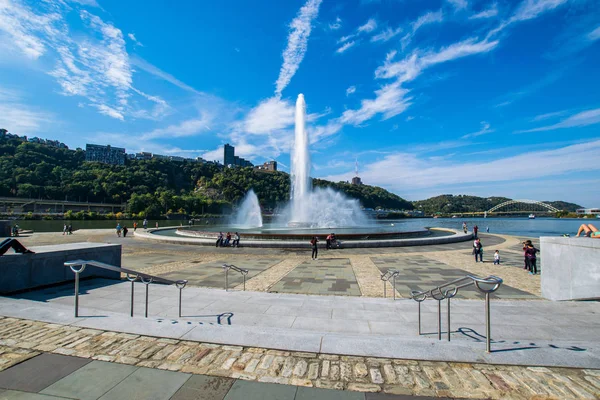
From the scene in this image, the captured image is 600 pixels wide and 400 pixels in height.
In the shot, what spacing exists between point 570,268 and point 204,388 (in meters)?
10.5

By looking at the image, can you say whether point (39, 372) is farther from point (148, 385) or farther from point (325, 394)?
point (325, 394)

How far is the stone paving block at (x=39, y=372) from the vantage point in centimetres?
343

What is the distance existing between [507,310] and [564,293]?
288 centimetres

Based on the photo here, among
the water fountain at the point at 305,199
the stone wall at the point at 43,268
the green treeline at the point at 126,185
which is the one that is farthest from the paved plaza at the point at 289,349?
the green treeline at the point at 126,185

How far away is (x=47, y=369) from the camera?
3814mm

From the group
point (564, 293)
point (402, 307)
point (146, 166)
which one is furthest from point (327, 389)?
point (146, 166)

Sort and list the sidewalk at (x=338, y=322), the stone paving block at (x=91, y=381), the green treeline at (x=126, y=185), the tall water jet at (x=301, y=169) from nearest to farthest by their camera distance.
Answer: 1. the stone paving block at (x=91, y=381)
2. the sidewalk at (x=338, y=322)
3. the tall water jet at (x=301, y=169)
4. the green treeline at (x=126, y=185)

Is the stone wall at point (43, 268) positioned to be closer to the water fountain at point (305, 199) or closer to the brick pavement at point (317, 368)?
the brick pavement at point (317, 368)

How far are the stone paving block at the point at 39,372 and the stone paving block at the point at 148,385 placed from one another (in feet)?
3.03

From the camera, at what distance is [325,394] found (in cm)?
333

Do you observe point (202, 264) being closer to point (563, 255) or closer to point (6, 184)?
point (563, 255)

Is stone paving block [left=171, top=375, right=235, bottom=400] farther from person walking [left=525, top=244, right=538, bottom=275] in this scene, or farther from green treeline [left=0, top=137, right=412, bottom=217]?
green treeline [left=0, top=137, right=412, bottom=217]

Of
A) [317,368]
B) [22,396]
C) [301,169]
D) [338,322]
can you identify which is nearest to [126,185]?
[301,169]

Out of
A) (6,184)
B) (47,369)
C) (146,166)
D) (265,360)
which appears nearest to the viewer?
(47,369)
